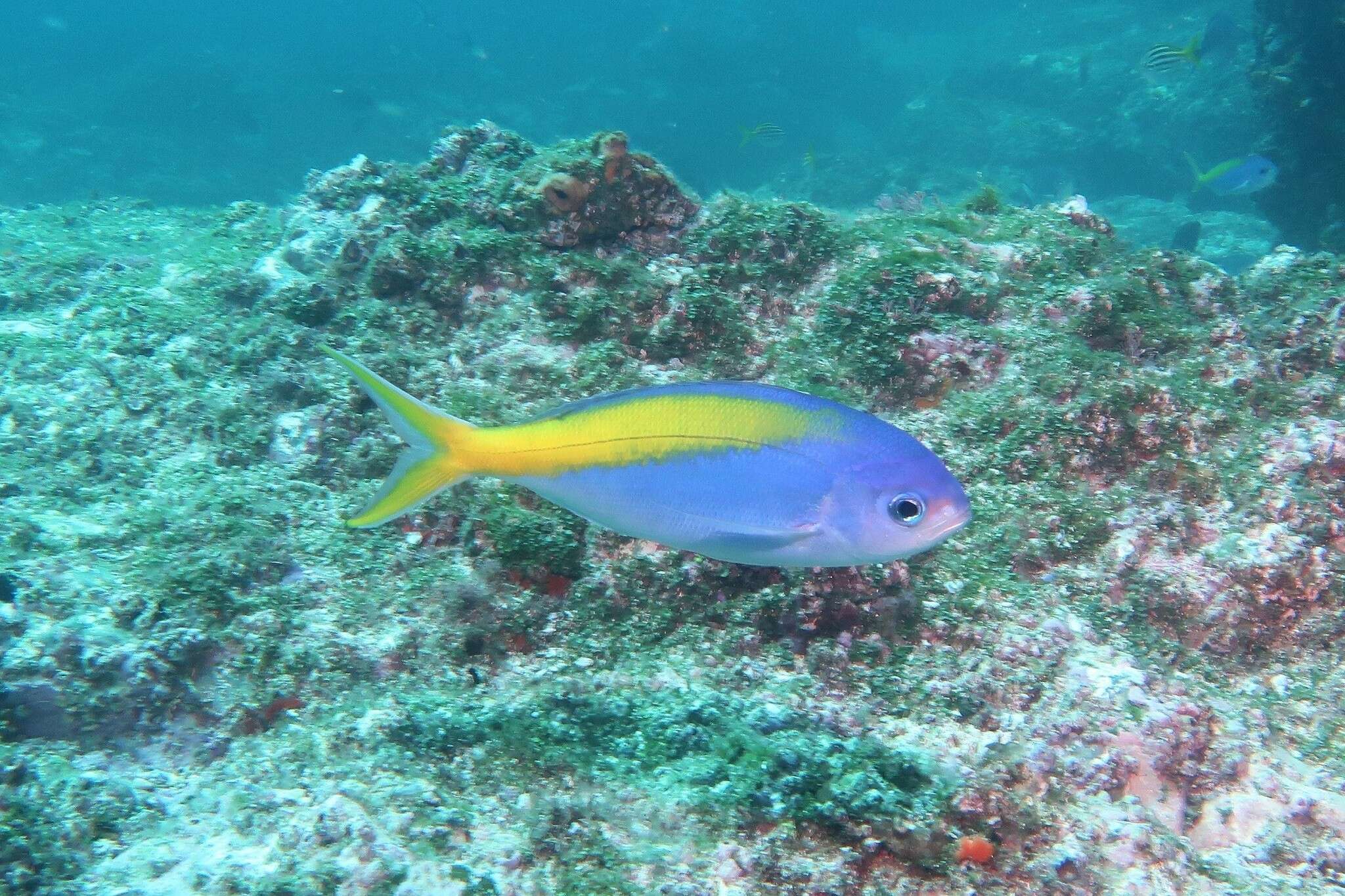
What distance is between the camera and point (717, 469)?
1.67 metres

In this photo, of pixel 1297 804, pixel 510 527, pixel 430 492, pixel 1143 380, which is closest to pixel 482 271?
pixel 510 527

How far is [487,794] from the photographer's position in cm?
209

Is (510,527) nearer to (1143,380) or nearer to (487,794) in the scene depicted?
(487,794)

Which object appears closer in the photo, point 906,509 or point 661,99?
point 906,509

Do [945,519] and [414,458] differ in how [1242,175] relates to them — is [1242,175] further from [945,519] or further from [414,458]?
[414,458]

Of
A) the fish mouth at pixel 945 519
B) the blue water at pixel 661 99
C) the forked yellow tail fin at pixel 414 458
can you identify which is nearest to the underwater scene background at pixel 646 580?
the forked yellow tail fin at pixel 414 458

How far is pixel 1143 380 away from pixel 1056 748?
6.74 feet

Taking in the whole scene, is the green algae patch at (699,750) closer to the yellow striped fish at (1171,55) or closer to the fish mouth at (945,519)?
the fish mouth at (945,519)

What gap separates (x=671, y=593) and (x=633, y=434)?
1291 millimetres

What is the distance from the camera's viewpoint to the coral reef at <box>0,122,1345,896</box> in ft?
6.40

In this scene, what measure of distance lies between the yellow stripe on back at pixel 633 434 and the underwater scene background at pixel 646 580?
61cm

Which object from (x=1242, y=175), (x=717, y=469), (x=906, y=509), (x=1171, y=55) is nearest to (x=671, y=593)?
(x=717, y=469)

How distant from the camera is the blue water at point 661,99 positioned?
2306cm

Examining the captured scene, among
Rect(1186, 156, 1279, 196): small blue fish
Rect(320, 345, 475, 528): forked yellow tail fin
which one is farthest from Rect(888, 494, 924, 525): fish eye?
Rect(1186, 156, 1279, 196): small blue fish
